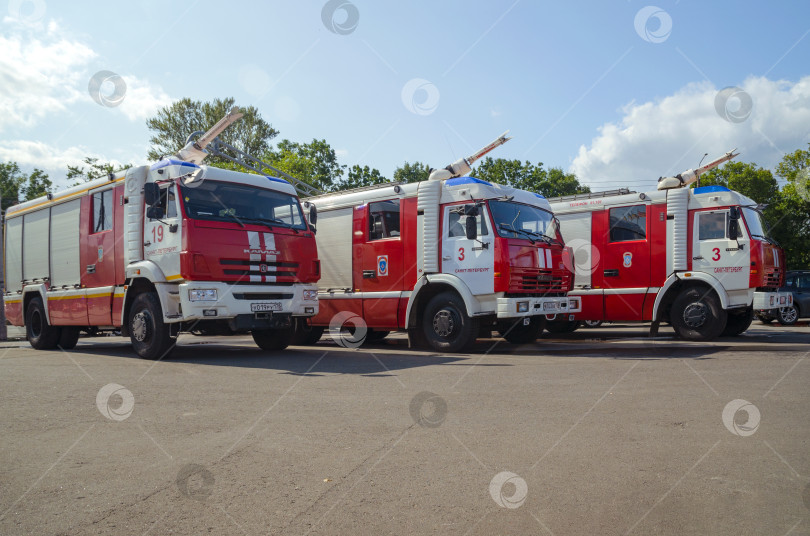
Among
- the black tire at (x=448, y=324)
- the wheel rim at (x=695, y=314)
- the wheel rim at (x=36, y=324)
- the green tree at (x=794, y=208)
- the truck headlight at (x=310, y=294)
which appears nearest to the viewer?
the truck headlight at (x=310, y=294)

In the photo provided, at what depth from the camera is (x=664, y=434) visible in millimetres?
4992

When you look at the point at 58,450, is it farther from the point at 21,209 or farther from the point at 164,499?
the point at 21,209

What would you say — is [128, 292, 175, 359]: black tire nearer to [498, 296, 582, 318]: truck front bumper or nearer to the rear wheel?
the rear wheel

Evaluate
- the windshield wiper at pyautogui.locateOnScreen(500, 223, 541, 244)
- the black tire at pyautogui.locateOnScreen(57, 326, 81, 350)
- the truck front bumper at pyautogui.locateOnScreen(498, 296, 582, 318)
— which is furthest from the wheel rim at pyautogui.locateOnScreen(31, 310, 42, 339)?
the windshield wiper at pyautogui.locateOnScreen(500, 223, 541, 244)

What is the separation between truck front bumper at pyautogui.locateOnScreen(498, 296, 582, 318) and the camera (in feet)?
35.8

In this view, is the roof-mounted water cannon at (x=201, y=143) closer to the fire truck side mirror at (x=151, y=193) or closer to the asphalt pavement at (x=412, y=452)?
the fire truck side mirror at (x=151, y=193)

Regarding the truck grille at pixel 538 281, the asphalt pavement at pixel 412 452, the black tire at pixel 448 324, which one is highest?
the truck grille at pixel 538 281

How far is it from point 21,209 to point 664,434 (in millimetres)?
14284

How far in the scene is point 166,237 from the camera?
33.7 feet

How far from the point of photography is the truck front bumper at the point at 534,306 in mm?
10922

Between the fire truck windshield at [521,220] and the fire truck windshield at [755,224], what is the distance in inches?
147

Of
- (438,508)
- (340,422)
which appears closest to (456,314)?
(340,422)

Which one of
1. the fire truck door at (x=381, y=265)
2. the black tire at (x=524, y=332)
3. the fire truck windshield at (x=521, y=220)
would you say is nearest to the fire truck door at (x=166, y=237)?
the fire truck door at (x=381, y=265)

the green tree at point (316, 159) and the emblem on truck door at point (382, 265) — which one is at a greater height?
the green tree at point (316, 159)
